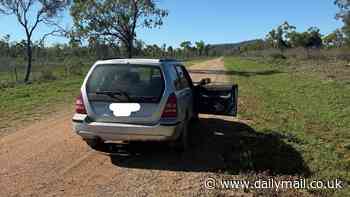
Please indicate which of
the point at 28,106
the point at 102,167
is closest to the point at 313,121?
the point at 102,167

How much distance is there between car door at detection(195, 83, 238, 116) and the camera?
7705 mm

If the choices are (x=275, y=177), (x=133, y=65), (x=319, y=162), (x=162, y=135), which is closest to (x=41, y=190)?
(x=162, y=135)

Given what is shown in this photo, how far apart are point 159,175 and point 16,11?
2416 centimetres

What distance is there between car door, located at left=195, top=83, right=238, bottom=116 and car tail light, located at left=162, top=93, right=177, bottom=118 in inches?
78.2

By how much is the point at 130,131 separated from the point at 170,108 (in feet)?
2.22

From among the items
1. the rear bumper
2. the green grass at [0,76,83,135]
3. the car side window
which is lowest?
the green grass at [0,76,83,135]

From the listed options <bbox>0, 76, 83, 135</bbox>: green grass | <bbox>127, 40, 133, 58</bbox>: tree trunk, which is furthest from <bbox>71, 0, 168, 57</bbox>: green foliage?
<bbox>0, 76, 83, 135</bbox>: green grass

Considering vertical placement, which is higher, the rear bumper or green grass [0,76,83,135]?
the rear bumper

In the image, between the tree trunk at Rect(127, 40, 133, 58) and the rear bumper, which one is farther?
the tree trunk at Rect(127, 40, 133, 58)

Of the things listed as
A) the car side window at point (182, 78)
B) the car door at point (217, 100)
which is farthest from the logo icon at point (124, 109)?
the car door at point (217, 100)

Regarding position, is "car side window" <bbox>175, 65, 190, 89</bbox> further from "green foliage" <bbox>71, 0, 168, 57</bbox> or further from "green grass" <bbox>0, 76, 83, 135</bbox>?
"green foliage" <bbox>71, 0, 168, 57</bbox>

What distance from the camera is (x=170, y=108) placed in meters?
5.88

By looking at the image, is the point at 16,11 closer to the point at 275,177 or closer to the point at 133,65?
the point at 133,65

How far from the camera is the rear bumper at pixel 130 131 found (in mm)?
5793
